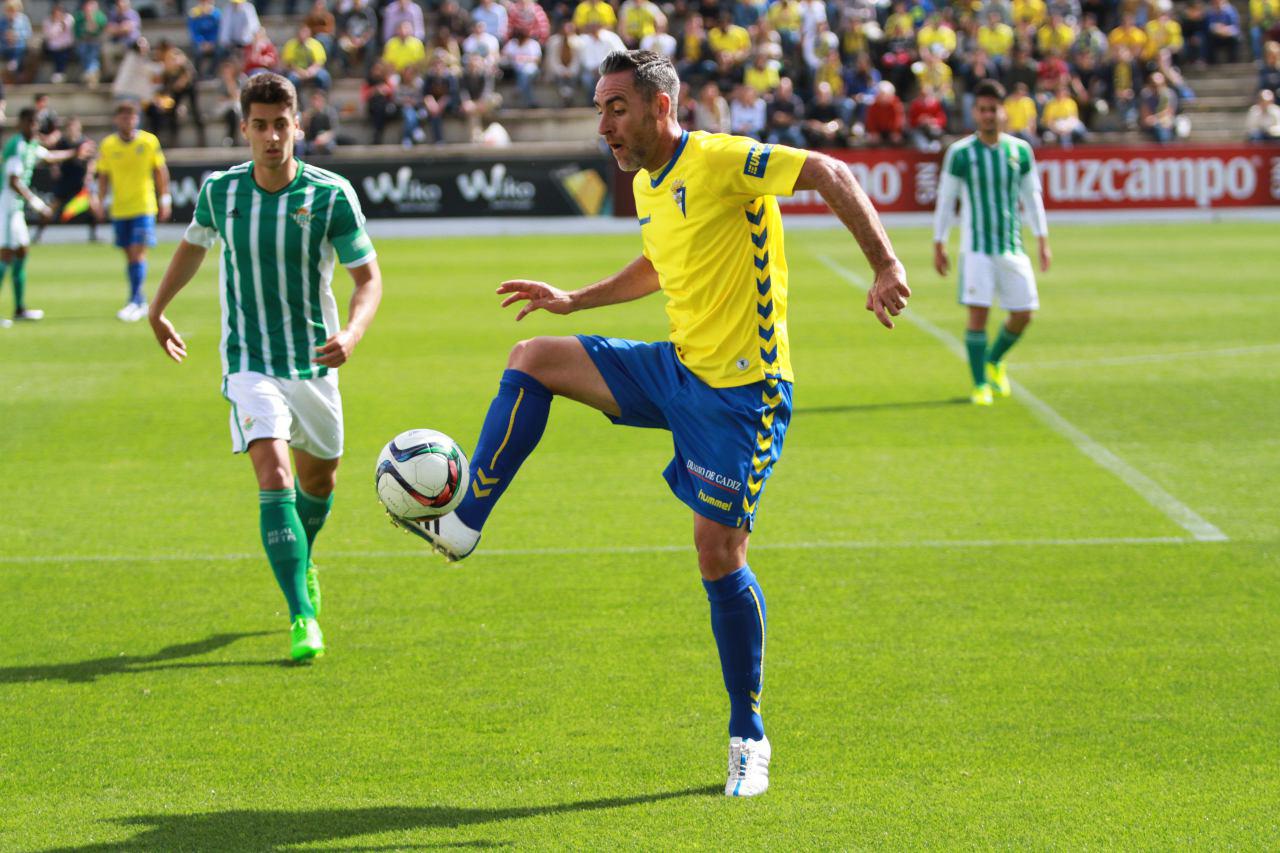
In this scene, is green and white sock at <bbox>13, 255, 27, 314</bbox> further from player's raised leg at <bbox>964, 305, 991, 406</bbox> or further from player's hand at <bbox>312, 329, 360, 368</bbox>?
player's hand at <bbox>312, 329, 360, 368</bbox>

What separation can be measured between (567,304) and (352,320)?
1015 millimetres

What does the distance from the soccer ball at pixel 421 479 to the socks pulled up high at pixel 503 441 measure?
0.05 meters

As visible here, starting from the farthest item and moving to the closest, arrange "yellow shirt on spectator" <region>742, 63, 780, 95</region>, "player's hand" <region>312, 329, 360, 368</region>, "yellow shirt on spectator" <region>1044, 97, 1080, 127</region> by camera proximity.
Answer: "yellow shirt on spectator" <region>742, 63, 780, 95</region>, "yellow shirt on spectator" <region>1044, 97, 1080, 127</region>, "player's hand" <region>312, 329, 360, 368</region>

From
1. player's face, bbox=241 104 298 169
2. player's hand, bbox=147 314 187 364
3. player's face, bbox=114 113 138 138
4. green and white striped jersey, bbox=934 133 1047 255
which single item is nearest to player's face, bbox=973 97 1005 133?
green and white striped jersey, bbox=934 133 1047 255

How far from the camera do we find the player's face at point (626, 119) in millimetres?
4422

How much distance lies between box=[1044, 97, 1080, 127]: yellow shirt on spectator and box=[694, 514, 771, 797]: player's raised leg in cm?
2612

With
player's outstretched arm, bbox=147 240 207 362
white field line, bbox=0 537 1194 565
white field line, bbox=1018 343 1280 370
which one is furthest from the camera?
white field line, bbox=1018 343 1280 370

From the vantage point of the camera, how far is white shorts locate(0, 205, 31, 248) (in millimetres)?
16359

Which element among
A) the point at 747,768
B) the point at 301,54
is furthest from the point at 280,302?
the point at 301,54

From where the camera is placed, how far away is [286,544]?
5.82m

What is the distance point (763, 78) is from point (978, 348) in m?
20.0

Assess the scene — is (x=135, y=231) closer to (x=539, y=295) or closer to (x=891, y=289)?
(x=539, y=295)

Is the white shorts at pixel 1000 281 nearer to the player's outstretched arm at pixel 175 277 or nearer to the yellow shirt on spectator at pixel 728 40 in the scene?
the player's outstretched arm at pixel 175 277

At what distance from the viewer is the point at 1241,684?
17.7 ft
